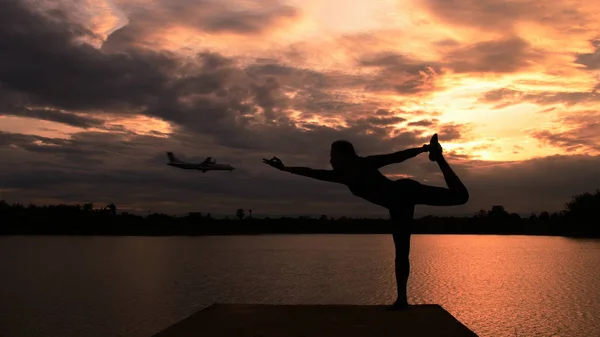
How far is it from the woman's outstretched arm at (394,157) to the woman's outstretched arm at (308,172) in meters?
0.76

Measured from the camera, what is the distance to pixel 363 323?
9055mm

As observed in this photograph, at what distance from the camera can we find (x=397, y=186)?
10.3 metres

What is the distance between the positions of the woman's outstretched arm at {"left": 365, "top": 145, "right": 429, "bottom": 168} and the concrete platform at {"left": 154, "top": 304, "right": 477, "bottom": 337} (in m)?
2.80

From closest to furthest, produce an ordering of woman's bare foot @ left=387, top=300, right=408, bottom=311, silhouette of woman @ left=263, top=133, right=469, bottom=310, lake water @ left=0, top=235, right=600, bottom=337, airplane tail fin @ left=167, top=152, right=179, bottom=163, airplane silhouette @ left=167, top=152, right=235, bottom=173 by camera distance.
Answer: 1. silhouette of woman @ left=263, top=133, right=469, bottom=310
2. woman's bare foot @ left=387, top=300, right=408, bottom=311
3. lake water @ left=0, top=235, right=600, bottom=337
4. airplane silhouette @ left=167, top=152, right=235, bottom=173
5. airplane tail fin @ left=167, top=152, right=179, bottom=163

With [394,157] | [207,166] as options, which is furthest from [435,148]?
[207,166]

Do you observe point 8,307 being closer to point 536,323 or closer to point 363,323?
point 536,323

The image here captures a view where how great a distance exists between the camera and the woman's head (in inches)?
406

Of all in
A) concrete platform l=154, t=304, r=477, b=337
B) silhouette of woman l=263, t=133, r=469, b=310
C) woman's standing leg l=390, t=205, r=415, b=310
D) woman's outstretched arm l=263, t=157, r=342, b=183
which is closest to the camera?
concrete platform l=154, t=304, r=477, b=337

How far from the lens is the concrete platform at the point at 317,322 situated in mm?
8344

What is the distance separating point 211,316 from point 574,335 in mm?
27631

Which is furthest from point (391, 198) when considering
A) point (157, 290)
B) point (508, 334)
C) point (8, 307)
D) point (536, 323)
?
point (157, 290)

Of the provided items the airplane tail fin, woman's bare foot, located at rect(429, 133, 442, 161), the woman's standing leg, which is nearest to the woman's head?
the woman's standing leg

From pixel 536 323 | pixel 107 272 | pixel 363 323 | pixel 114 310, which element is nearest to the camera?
pixel 363 323

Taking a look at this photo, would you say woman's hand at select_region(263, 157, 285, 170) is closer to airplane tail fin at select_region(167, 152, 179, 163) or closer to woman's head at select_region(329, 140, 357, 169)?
woman's head at select_region(329, 140, 357, 169)
